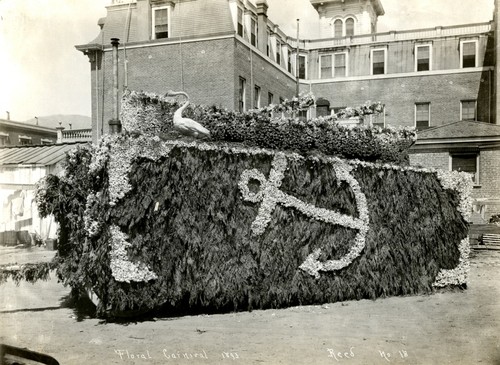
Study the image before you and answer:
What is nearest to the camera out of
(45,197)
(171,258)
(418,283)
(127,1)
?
(171,258)

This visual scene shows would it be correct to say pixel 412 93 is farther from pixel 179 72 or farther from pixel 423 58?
pixel 179 72

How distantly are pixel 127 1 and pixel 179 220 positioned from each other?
18.5 m

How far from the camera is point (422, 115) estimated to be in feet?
106

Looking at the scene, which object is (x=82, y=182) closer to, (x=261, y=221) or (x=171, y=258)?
(x=171, y=258)

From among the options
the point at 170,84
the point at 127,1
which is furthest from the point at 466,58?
the point at 127,1

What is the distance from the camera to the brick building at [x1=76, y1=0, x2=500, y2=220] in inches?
937

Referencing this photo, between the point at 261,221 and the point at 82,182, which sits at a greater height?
the point at 82,182

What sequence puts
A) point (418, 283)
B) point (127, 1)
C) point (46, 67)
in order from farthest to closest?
1. point (127, 1)
2. point (418, 283)
3. point (46, 67)

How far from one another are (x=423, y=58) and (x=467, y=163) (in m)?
11.0

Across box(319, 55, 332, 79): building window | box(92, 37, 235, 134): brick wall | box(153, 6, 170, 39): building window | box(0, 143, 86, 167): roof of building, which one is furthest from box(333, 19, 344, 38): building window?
box(0, 143, 86, 167): roof of building

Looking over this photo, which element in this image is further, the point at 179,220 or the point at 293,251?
the point at 293,251

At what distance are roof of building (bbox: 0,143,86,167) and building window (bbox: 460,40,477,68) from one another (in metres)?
25.5

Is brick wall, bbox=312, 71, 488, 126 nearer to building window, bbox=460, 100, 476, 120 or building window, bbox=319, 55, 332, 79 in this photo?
building window, bbox=460, 100, 476, 120

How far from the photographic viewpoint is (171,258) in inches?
320
